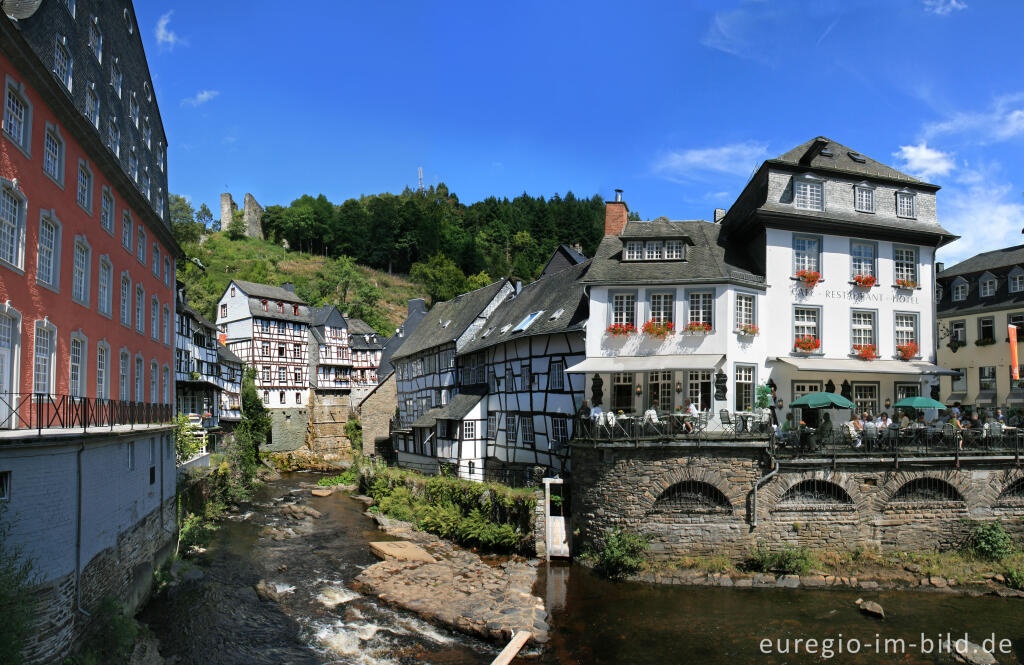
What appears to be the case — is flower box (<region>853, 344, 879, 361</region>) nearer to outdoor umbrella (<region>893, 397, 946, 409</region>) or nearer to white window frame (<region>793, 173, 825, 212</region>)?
outdoor umbrella (<region>893, 397, 946, 409</region>)

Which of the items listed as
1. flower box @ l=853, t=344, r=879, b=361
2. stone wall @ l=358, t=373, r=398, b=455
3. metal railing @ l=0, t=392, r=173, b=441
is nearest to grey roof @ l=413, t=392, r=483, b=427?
stone wall @ l=358, t=373, r=398, b=455

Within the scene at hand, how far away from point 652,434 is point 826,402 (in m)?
5.11

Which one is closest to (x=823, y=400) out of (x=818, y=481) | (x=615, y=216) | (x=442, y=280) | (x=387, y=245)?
(x=818, y=481)

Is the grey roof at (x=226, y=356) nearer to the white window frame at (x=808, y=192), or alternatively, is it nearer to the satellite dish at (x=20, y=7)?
the satellite dish at (x=20, y=7)

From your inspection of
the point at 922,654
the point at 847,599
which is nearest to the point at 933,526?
the point at 847,599

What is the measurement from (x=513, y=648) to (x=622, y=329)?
10851 mm

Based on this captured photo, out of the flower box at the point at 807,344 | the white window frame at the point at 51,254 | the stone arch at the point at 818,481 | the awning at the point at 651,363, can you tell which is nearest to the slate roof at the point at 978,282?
the flower box at the point at 807,344

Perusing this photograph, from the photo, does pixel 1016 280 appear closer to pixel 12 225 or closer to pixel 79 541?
pixel 79 541

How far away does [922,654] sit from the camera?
13844mm

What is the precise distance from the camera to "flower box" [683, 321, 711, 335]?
70.2ft

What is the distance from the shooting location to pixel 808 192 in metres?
23.1

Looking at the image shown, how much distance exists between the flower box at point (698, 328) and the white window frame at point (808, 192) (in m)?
5.51

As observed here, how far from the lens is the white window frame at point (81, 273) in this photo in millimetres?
14008

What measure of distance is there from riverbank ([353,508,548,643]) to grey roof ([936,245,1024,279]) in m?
25.1
